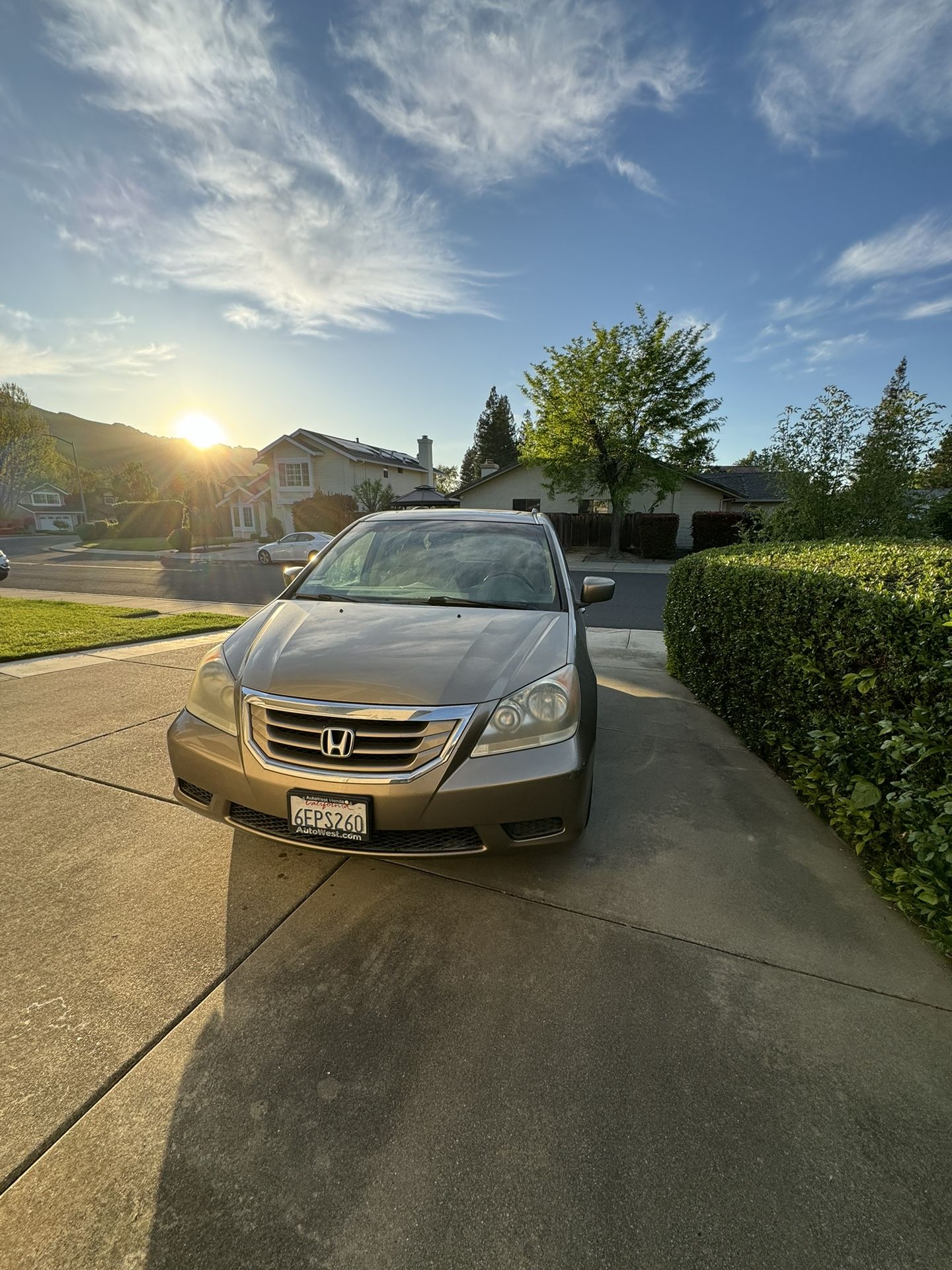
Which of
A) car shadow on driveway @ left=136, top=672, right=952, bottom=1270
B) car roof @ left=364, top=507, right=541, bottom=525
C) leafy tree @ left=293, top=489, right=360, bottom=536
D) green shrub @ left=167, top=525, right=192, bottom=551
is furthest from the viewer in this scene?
leafy tree @ left=293, top=489, right=360, bottom=536

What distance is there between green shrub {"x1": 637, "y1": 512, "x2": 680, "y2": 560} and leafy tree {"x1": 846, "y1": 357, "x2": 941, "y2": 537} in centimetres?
1680

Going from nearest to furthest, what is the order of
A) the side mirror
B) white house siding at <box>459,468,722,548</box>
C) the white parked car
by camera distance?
the side mirror, the white parked car, white house siding at <box>459,468,722,548</box>

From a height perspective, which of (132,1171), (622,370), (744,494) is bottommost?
(132,1171)

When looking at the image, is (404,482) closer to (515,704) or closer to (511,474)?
(511,474)

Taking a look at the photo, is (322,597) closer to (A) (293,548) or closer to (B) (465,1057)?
(B) (465,1057)

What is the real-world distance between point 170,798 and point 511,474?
2789 cm

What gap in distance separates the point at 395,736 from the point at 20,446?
67.3 meters

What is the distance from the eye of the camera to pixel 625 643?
7.88 m

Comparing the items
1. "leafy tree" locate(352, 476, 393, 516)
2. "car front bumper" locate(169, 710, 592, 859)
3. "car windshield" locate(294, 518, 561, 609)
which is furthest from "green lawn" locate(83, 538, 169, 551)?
"car front bumper" locate(169, 710, 592, 859)

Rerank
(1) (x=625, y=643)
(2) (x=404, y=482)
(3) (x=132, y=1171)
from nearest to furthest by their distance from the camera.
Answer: (3) (x=132, y=1171) → (1) (x=625, y=643) → (2) (x=404, y=482)

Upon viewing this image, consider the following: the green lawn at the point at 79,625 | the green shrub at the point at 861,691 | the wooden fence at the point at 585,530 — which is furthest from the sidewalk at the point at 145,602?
the wooden fence at the point at 585,530

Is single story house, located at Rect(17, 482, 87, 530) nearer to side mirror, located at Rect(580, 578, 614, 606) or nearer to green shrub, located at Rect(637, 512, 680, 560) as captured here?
green shrub, located at Rect(637, 512, 680, 560)

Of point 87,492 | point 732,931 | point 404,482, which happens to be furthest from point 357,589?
point 87,492

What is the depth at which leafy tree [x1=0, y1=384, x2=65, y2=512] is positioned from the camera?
47.0m
